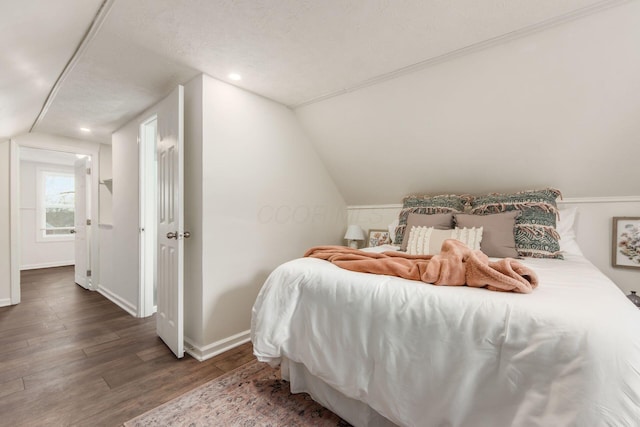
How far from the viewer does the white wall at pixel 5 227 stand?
10.9 feet

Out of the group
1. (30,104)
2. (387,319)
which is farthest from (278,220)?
(30,104)

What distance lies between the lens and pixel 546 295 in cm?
112

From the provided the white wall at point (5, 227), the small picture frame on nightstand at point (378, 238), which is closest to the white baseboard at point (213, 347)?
the small picture frame on nightstand at point (378, 238)

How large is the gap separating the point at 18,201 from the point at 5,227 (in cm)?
34

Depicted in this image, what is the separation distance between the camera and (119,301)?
11.3 feet

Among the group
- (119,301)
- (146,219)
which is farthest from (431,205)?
(119,301)

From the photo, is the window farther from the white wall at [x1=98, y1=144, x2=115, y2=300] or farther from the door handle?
the door handle

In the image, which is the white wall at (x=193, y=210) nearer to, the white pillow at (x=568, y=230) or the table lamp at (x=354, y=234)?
Result: the table lamp at (x=354, y=234)

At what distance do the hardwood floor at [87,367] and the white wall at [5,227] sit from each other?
12.1 inches

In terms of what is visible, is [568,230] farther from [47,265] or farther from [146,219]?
[47,265]

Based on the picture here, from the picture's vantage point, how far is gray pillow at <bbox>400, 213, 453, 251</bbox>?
2486 millimetres

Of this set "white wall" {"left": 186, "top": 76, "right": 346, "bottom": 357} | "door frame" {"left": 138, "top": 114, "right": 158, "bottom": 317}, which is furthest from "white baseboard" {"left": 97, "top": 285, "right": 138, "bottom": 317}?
"white wall" {"left": 186, "top": 76, "right": 346, "bottom": 357}

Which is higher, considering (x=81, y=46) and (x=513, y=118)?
(x=81, y=46)

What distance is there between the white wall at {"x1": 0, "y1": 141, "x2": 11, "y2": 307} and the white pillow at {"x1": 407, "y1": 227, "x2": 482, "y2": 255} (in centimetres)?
466
